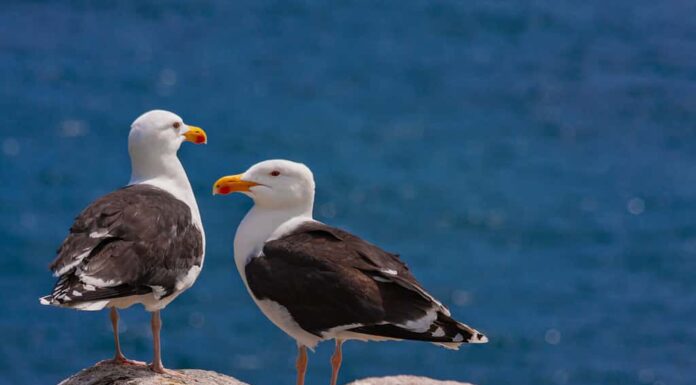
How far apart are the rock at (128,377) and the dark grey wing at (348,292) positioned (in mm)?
974

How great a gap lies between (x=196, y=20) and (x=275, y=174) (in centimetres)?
3929

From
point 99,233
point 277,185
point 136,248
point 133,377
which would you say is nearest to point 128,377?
point 133,377

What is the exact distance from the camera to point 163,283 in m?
10.9

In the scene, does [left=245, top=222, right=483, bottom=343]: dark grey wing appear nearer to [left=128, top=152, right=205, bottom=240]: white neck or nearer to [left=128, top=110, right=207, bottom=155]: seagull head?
[left=128, top=152, right=205, bottom=240]: white neck

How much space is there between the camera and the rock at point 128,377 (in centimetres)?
1095

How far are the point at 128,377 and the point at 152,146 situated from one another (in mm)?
2083

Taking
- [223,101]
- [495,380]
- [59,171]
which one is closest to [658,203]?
[495,380]

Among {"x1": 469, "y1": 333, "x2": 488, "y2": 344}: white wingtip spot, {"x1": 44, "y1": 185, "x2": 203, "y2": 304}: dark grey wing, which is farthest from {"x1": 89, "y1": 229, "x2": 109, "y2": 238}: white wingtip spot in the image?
{"x1": 469, "y1": 333, "x2": 488, "y2": 344}: white wingtip spot

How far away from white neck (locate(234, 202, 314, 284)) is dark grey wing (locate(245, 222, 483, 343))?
14 centimetres

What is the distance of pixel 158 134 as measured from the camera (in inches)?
482

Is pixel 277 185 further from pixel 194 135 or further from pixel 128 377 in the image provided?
pixel 128 377

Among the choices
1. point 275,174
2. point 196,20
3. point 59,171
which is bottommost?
point 275,174

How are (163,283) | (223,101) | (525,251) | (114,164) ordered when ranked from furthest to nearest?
(223,101) < (114,164) < (525,251) < (163,283)

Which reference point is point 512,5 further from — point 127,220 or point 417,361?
point 127,220
